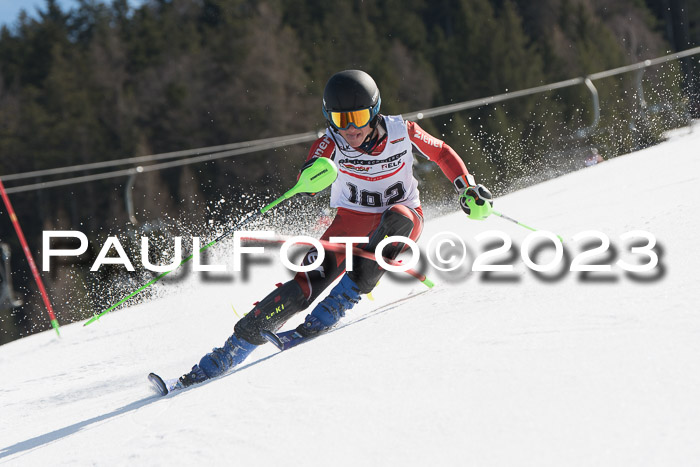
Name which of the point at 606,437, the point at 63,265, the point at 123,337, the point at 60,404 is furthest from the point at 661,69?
the point at 63,265

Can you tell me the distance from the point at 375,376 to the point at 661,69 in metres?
10.8

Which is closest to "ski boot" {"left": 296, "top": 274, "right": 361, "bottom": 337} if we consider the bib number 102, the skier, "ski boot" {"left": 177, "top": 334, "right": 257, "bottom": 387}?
the skier

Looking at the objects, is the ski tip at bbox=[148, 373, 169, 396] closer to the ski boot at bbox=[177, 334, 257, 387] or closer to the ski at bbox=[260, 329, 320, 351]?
the ski boot at bbox=[177, 334, 257, 387]

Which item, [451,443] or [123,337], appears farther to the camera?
Answer: [123,337]

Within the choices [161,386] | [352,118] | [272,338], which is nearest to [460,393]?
[272,338]

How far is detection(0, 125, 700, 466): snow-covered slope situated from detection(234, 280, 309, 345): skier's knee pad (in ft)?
1.20

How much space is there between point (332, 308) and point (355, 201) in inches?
26.4

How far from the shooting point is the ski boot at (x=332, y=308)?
3.71 metres

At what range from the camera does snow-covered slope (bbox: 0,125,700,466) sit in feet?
6.08

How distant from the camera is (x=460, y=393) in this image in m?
2.16

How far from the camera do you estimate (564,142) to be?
17375mm

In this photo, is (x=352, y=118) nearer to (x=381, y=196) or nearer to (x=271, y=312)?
(x=381, y=196)

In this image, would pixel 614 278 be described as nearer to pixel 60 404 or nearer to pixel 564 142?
pixel 60 404

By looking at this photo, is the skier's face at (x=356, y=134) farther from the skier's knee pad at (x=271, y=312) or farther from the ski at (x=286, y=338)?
the ski at (x=286, y=338)
